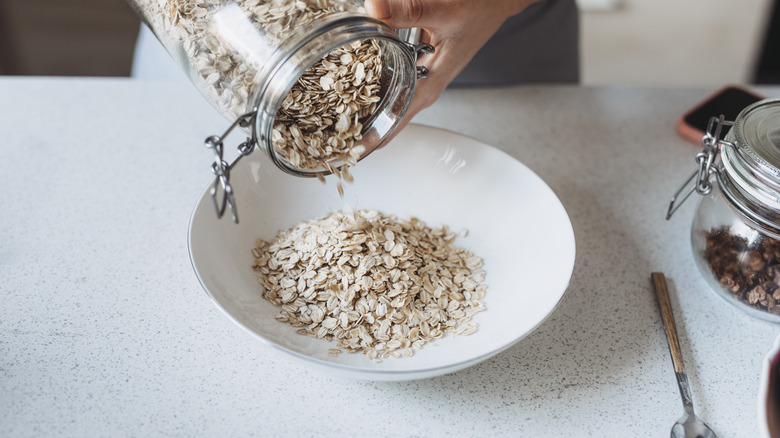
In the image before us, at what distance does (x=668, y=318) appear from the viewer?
77cm

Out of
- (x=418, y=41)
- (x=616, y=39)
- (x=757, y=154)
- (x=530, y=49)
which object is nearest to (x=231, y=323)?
(x=418, y=41)

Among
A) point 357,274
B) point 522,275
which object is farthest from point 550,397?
point 357,274

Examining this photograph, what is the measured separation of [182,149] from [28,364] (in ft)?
1.42

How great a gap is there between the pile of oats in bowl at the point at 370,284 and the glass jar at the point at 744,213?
→ 0.29 metres

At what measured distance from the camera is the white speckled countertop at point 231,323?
0.67 meters

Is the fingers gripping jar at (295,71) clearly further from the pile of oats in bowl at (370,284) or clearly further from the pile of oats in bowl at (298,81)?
the pile of oats in bowl at (370,284)

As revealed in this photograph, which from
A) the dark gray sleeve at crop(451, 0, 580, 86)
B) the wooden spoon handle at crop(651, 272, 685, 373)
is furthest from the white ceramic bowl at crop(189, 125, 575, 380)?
the dark gray sleeve at crop(451, 0, 580, 86)

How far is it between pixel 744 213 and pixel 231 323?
0.62 m

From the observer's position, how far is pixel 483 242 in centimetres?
87

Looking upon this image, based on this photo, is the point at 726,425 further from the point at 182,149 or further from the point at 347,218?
the point at 182,149

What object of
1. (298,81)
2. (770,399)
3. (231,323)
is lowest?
(231,323)

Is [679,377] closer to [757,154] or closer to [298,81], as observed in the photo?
[757,154]

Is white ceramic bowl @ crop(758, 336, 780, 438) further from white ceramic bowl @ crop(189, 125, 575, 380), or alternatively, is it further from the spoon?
white ceramic bowl @ crop(189, 125, 575, 380)

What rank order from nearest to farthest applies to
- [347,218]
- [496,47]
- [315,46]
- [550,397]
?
[315,46]
[550,397]
[347,218]
[496,47]
